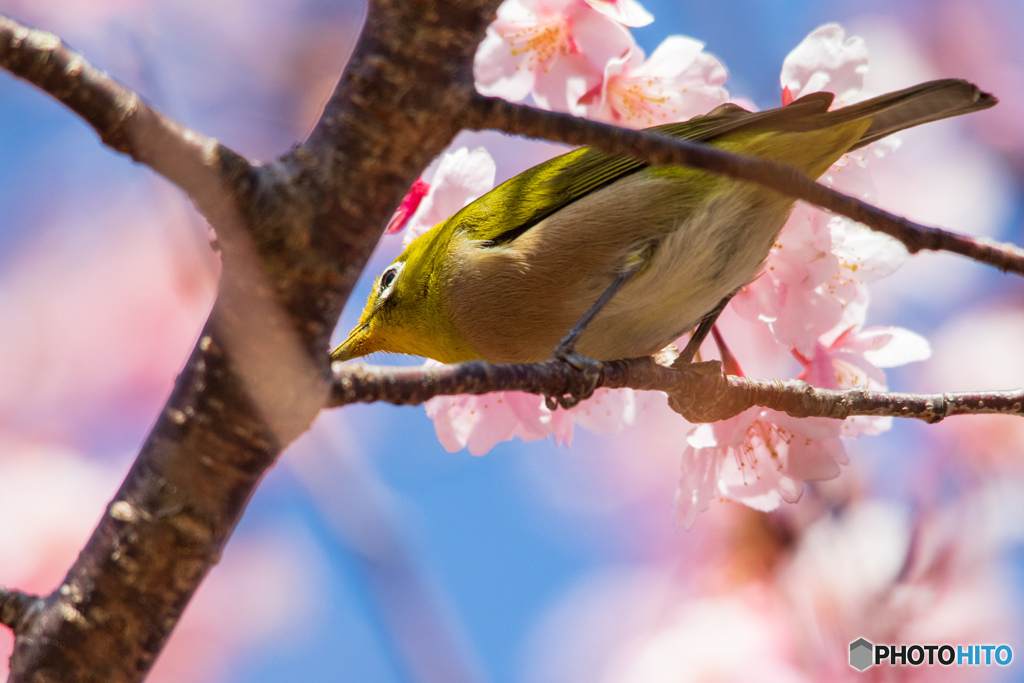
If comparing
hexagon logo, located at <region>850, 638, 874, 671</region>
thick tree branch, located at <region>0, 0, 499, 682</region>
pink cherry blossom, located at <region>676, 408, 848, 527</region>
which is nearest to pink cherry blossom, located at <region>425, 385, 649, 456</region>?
pink cherry blossom, located at <region>676, 408, 848, 527</region>

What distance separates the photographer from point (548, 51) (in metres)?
2.67

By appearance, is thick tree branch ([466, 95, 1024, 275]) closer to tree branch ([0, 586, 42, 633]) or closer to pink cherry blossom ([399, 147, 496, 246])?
tree branch ([0, 586, 42, 633])

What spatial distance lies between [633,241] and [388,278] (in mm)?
897

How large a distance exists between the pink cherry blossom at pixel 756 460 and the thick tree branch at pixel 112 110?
168 cm

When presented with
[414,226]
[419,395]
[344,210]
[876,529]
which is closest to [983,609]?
[876,529]

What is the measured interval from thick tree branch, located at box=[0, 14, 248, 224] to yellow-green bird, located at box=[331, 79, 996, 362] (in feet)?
4.53

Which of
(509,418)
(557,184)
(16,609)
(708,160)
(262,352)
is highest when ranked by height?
(557,184)

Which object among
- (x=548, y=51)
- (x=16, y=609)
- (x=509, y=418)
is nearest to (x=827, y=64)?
(x=548, y=51)

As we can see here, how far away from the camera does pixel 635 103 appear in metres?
2.73

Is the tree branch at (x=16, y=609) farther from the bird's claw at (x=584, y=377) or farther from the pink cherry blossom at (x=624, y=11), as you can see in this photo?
the pink cherry blossom at (x=624, y=11)

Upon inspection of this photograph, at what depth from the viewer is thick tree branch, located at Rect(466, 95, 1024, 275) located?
131cm

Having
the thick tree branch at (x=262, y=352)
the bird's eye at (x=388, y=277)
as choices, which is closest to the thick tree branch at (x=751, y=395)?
the thick tree branch at (x=262, y=352)

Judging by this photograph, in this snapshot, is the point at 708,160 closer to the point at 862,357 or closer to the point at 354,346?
the point at 862,357

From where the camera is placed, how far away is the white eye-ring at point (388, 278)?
2.89 meters
